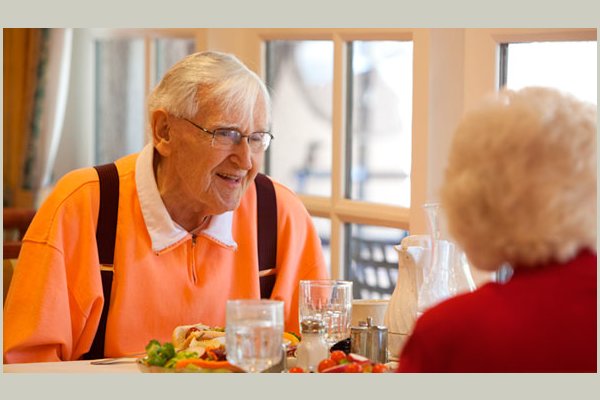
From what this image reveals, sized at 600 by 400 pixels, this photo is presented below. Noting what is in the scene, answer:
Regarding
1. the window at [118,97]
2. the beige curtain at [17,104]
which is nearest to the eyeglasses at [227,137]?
the window at [118,97]

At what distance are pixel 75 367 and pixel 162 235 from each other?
45 centimetres

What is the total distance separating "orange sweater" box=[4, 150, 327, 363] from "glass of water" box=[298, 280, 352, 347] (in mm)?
469

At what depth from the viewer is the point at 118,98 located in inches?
193

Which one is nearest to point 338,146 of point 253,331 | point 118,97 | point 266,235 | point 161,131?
point 266,235

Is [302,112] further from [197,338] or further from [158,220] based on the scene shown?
[197,338]

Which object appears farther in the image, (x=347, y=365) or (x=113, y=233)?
(x=113, y=233)

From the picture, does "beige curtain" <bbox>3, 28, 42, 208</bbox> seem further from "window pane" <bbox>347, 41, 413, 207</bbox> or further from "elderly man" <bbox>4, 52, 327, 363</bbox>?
"elderly man" <bbox>4, 52, 327, 363</bbox>

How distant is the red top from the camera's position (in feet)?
3.41

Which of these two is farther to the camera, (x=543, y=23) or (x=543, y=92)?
(x=543, y=23)

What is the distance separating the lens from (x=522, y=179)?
107 cm

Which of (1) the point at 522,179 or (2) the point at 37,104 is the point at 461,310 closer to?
(1) the point at 522,179

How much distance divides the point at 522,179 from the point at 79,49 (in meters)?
4.12

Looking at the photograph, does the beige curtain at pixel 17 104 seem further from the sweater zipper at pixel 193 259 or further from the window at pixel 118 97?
the sweater zipper at pixel 193 259

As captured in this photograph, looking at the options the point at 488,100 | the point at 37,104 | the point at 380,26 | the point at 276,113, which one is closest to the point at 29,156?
the point at 37,104
